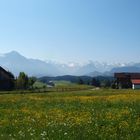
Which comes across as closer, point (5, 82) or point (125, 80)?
point (5, 82)

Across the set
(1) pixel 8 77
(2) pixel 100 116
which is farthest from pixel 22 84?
(2) pixel 100 116

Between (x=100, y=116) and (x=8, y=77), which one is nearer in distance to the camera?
(x=100, y=116)

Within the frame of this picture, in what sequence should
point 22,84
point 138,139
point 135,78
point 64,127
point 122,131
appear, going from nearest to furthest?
point 138,139 < point 122,131 < point 64,127 < point 22,84 < point 135,78

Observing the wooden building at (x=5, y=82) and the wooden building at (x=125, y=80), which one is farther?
the wooden building at (x=125, y=80)

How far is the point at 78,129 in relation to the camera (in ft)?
62.0

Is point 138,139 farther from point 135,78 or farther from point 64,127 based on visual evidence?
point 135,78

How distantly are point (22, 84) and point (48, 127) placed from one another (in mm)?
111901

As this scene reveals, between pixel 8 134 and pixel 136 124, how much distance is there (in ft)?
18.4

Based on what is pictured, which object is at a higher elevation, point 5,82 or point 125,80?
point 125,80

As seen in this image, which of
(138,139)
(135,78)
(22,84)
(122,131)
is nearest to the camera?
(138,139)

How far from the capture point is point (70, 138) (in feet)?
54.5

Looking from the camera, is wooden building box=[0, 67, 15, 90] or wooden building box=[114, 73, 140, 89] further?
wooden building box=[114, 73, 140, 89]

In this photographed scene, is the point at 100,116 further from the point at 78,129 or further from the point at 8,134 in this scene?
the point at 8,134

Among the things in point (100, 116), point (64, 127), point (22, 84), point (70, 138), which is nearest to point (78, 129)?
point (64, 127)
